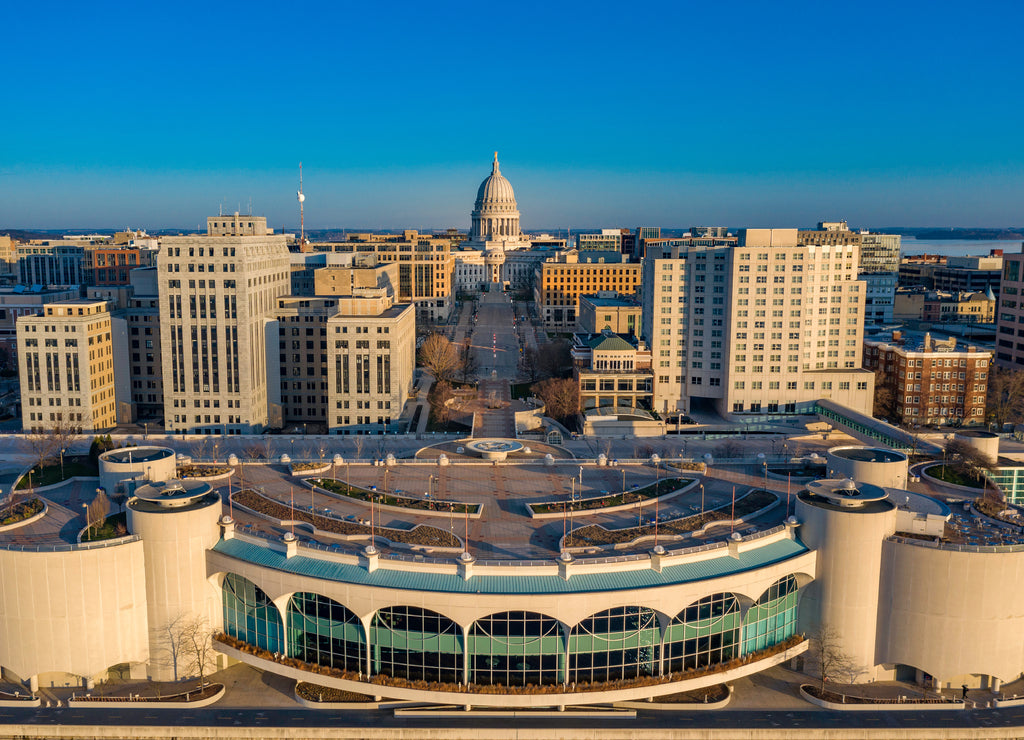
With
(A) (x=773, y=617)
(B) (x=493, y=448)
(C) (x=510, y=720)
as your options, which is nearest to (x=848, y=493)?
(A) (x=773, y=617)

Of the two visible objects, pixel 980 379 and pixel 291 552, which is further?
pixel 980 379

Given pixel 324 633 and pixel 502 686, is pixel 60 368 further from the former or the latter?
pixel 502 686

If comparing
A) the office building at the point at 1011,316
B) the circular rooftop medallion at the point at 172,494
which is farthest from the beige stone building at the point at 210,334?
the office building at the point at 1011,316

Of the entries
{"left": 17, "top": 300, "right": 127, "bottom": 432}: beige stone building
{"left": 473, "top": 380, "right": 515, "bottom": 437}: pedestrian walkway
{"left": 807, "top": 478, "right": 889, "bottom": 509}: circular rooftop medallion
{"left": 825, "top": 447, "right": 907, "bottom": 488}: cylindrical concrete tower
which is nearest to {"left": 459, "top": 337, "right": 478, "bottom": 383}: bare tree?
{"left": 473, "top": 380, "right": 515, "bottom": 437}: pedestrian walkway

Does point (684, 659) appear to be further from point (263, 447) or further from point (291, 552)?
point (263, 447)

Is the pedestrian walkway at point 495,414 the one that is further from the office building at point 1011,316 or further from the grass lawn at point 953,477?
the office building at point 1011,316

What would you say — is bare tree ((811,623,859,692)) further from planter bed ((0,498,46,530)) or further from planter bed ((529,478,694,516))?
planter bed ((0,498,46,530))

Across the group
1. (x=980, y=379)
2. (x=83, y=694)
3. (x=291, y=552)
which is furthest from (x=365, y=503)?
(x=980, y=379)
